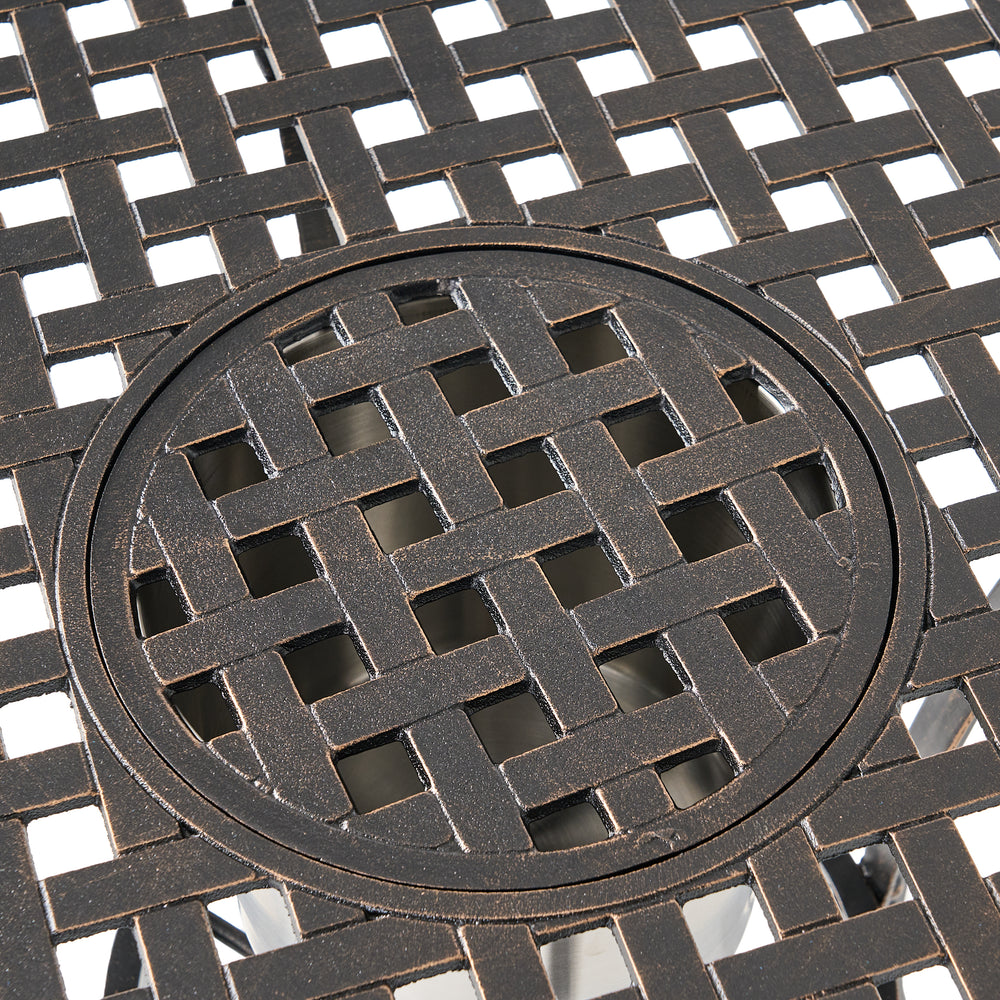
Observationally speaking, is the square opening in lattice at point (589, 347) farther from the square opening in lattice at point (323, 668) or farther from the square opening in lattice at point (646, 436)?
the square opening in lattice at point (323, 668)

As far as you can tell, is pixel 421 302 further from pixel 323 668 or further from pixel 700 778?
pixel 700 778

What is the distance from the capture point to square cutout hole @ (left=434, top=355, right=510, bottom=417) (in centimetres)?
100

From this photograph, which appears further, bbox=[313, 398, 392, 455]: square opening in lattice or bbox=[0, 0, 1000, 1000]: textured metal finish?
bbox=[313, 398, 392, 455]: square opening in lattice

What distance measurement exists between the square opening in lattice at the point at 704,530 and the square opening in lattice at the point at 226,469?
306mm

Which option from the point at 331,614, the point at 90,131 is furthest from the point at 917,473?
the point at 90,131

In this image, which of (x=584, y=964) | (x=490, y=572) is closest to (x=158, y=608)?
(x=490, y=572)

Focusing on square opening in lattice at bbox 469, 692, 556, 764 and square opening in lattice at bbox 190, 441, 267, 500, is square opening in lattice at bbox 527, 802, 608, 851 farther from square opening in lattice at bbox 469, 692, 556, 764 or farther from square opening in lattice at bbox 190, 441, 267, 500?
square opening in lattice at bbox 190, 441, 267, 500

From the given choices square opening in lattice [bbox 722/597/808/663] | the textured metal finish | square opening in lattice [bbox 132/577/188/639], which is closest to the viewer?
the textured metal finish

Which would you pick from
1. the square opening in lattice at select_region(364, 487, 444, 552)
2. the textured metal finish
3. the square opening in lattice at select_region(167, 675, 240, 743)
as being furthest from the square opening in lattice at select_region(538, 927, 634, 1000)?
the square opening in lattice at select_region(364, 487, 444, 552)

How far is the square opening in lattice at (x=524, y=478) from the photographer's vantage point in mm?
1074

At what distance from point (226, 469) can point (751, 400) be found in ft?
1.20

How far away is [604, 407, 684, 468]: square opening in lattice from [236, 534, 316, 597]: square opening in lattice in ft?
0.83

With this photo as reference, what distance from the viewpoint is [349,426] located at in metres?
1.01

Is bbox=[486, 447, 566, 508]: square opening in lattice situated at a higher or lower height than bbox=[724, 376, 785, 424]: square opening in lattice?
higher
